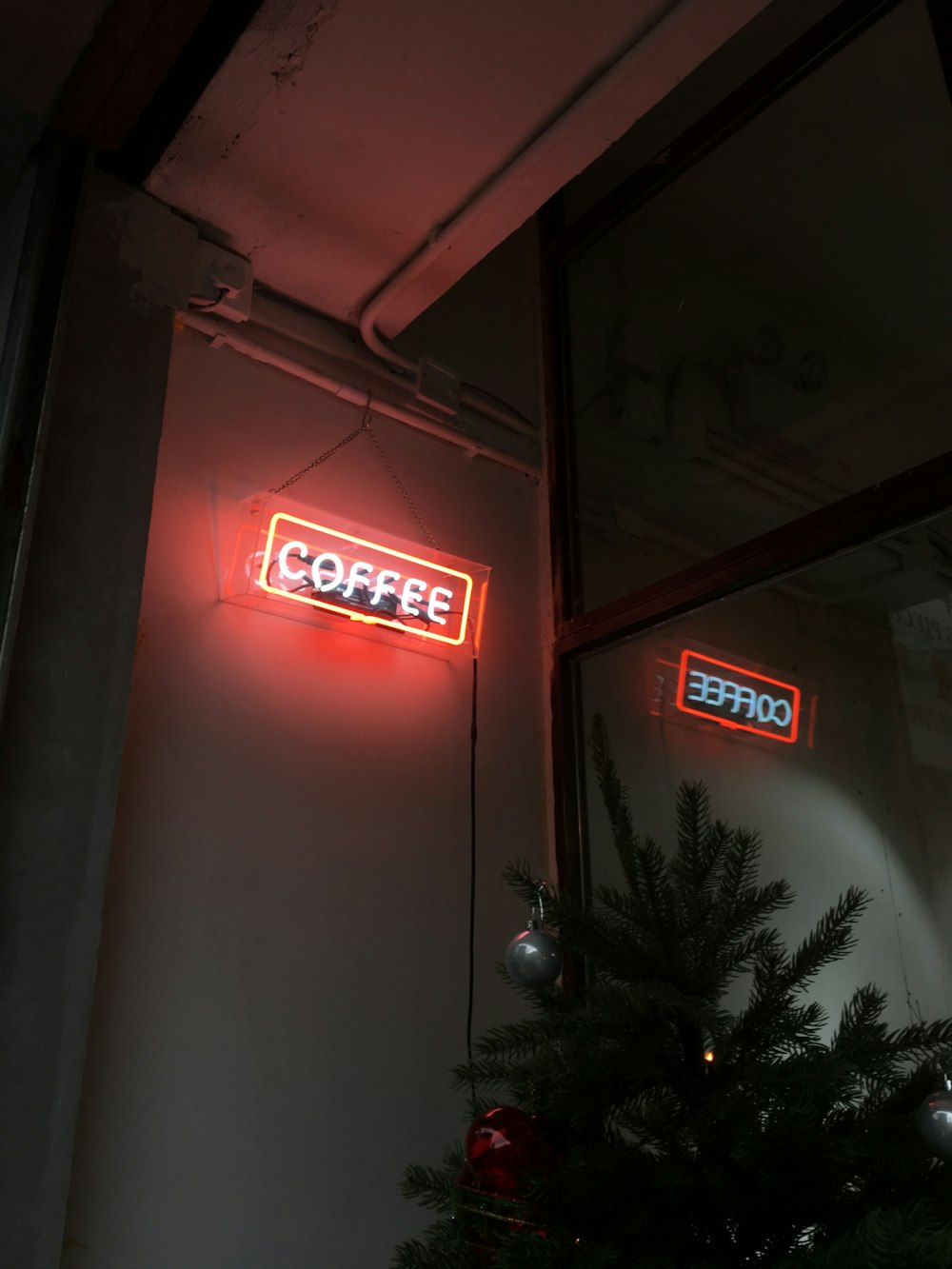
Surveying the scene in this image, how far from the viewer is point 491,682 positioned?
279cm

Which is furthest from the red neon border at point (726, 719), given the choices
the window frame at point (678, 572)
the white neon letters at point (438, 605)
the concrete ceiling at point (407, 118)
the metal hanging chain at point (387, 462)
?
the concrete ceiling at point (407, 118)

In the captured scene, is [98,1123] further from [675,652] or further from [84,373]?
[675,652]

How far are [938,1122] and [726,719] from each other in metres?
1.42

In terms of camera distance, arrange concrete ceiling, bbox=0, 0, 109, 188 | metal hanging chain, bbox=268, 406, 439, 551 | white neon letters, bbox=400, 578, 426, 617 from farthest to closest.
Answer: metal hanging chain, bbox=268, 406, 439, 551
white neon letters, bbox=400, 578, 426, 617
concrete ceiling, bbox=0, 0, 109, 188

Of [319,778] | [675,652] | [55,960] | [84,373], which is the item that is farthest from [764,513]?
[55,960]

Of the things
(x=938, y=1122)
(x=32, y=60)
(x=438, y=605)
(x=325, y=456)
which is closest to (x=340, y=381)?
(x=325, y=456)

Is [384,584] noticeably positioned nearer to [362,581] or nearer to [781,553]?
[362,581]

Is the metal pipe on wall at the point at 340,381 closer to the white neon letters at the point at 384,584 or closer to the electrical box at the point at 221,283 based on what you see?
the electrical box at the point at 221,283

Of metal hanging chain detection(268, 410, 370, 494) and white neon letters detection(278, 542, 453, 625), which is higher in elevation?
metal hanging chain detection(268, 410, 370, 494)

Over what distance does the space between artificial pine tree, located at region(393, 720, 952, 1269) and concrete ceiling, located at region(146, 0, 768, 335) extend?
59.3 inches

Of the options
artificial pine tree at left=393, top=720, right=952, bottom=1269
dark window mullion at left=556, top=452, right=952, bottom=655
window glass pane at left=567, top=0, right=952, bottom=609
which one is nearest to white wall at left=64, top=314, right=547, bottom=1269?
dark window mullion at left=556, top=452, right=952, bottom=655

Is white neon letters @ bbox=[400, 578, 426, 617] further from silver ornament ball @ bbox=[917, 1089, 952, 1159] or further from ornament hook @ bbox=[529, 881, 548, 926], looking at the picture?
silver ornament ball @ bbox=[917, 1089, 952, 1159]

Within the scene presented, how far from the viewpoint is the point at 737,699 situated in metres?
2.43

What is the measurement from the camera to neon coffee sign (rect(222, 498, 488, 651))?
231 cm
